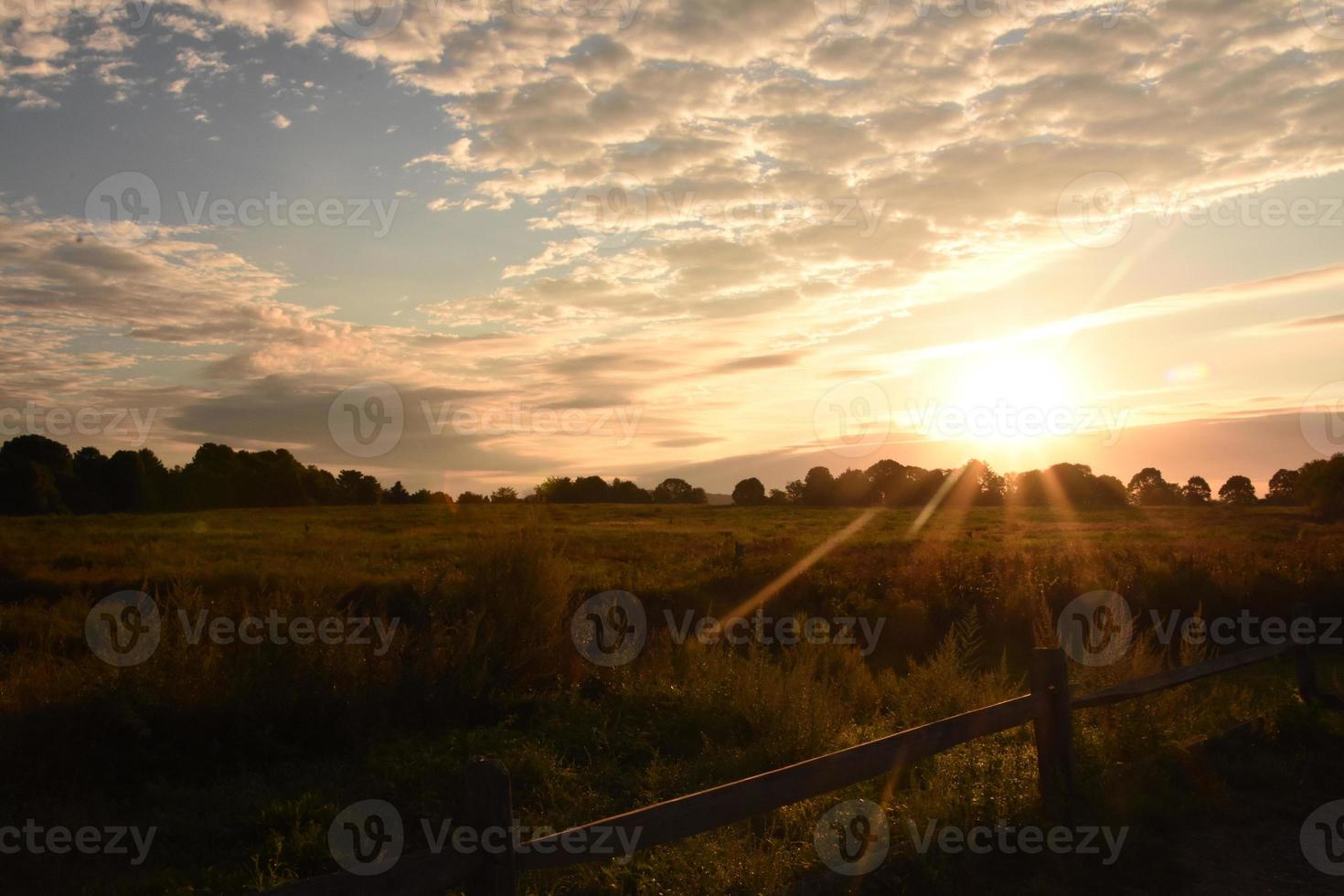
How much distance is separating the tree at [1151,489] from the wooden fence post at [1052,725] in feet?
263

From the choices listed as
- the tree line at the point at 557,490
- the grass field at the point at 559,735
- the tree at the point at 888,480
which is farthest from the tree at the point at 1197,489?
the grass field at the point at 559,735

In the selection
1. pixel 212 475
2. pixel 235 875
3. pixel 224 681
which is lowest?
pixel 235 875

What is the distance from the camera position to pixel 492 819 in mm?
3359

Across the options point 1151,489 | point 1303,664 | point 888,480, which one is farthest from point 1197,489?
point 1303,664

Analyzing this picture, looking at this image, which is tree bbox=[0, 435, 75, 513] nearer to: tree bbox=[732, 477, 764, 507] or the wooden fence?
tree bbox=[732, 477, 764, 507]

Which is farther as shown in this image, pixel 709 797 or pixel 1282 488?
pixel 1282 488

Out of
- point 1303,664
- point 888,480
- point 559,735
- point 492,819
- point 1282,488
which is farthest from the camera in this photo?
point 888,480

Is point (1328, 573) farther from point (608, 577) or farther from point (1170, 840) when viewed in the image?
point (1170, 840)

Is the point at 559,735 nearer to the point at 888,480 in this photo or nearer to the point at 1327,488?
the point at 1327,488

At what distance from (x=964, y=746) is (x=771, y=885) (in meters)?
3.54

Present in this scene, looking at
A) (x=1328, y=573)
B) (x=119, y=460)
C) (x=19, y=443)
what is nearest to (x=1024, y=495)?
(x=1328, y=573)

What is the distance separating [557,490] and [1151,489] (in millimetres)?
60639

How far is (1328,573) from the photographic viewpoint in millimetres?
19297

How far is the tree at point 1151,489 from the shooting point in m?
81.2
